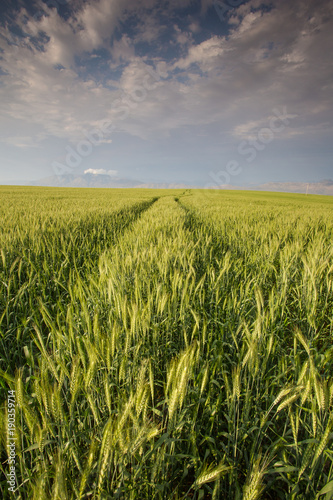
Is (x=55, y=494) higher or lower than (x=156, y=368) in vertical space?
higher

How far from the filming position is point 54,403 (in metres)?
0.77

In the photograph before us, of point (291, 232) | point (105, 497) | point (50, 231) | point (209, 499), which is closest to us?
point (105, 497)

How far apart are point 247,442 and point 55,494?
1.01m

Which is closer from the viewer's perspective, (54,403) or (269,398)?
(54,403)

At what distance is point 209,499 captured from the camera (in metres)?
1.12

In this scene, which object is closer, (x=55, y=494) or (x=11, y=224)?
(x=55, y=494)

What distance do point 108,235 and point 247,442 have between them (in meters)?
5.05

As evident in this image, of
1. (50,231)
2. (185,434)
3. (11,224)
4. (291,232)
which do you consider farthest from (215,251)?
(11,224)

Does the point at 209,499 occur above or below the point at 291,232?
below

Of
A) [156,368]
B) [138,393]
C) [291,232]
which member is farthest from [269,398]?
[291,232]

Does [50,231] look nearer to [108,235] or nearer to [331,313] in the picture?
[108,235]

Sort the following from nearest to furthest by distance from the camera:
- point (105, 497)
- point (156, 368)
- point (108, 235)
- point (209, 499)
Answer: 1. point (105, 497)
2. point (209, 499)
3. point (156, 368)
4. point (108, 235)

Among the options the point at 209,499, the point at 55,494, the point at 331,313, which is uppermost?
the point at 55,494

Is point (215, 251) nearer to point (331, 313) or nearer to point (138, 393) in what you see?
point (331, 313)
